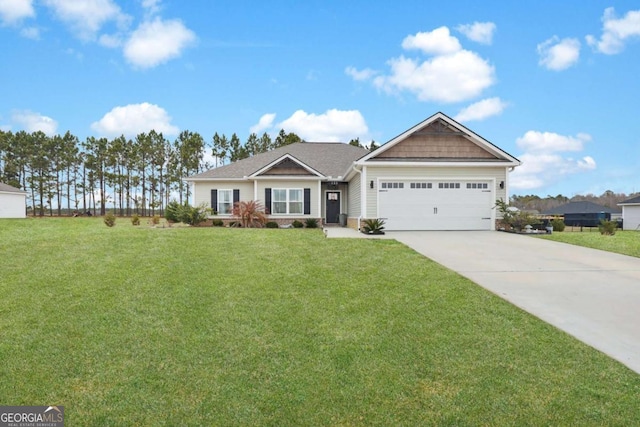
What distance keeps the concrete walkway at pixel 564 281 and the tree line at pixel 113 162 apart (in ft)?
119

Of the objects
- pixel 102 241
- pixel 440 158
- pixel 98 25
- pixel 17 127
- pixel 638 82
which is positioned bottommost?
pixel 102 241

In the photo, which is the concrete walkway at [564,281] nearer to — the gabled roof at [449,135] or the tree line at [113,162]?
the gabled roof at [449,135]

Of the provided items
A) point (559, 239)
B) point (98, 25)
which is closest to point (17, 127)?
point (98, 25)

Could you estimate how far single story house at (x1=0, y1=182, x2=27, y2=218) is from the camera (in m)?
32.5

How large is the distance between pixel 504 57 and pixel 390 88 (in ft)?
17.5

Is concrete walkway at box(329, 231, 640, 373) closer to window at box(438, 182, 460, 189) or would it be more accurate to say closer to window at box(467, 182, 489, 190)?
window at box(438, 182, 460, 189)

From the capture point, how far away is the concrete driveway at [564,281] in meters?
4.80

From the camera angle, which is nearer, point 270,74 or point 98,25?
point 98,25

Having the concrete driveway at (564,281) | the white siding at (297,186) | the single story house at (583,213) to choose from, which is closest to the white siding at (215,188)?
the white siding at (297,186)

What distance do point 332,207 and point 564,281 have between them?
49.9 feet

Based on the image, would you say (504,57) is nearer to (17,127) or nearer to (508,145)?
(508,145)

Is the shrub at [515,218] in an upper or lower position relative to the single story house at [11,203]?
lower

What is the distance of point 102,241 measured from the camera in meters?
11.0

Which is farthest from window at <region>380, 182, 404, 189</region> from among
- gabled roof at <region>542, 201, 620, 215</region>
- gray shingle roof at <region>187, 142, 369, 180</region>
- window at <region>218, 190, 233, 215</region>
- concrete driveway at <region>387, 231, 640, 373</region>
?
gabled roof at <region>542, 201, 620, 215</region>
